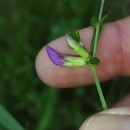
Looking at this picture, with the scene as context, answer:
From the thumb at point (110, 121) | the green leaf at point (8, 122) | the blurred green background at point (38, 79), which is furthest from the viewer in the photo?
the blurred green background at point (38, 79)

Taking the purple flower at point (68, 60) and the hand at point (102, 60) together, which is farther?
the hand at point (102, 60)

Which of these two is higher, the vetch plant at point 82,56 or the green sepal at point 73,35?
the green sepal at point 73,35

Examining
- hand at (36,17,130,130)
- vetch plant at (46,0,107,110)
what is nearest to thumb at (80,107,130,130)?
vetch plant at (46,0,107,110)

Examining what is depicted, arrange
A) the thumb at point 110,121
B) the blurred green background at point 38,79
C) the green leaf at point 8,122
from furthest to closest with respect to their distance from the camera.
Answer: the blurred green background at point 38,79, the green leaf at point 8,122, the thumb at point 110,121

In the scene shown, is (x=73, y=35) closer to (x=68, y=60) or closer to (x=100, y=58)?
(x=68, y=60)

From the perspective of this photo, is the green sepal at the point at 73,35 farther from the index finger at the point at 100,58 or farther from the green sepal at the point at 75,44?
the index finger at the point at 100,58

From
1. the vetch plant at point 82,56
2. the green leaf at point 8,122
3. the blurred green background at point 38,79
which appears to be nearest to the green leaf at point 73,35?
the vetch plant at point 82,56
